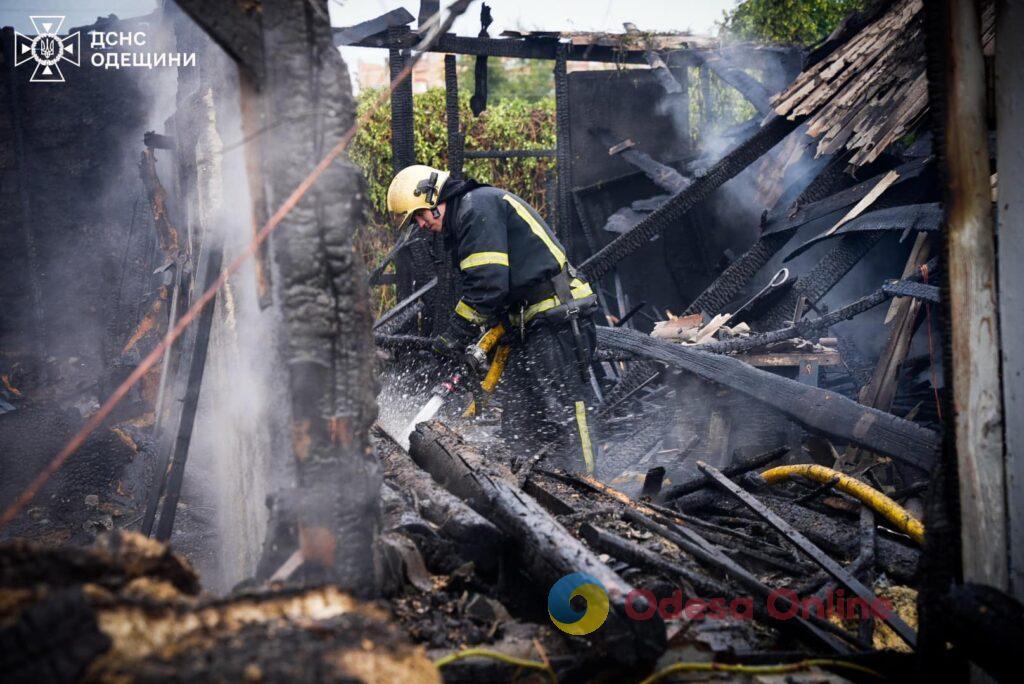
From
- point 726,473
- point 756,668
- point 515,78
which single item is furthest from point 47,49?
point 515,78

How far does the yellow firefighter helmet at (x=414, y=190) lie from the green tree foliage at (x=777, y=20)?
21.4 feet

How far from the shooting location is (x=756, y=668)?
8.91 ft

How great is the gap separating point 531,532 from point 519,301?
295cm

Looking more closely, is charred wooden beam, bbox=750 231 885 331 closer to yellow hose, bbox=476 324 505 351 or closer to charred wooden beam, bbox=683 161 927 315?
charred wooden beam, bbox=683 161 927 315

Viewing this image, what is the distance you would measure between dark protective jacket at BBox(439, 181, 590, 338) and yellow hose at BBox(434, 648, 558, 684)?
3332 mm

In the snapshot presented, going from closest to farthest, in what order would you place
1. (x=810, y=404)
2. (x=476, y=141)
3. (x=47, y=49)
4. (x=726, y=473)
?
(x=726, y=473)
(x=810, y=404)
(x=47, y=49)
(x=476, y=141)

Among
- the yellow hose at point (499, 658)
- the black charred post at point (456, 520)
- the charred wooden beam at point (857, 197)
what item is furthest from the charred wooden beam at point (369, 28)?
the yellow hose at point (499, 658)

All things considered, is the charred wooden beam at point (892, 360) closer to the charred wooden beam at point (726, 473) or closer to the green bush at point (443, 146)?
the charred wooden beam at point (726, 473)

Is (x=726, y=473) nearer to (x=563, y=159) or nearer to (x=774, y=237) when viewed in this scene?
(x=774, y=237)

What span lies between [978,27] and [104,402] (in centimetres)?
757

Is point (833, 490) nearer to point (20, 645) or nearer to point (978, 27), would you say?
point (978, 27)

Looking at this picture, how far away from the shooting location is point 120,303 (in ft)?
27.6

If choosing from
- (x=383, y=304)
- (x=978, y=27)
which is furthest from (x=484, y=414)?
(x=978, y=27)

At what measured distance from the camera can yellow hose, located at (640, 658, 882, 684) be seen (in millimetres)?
2601
